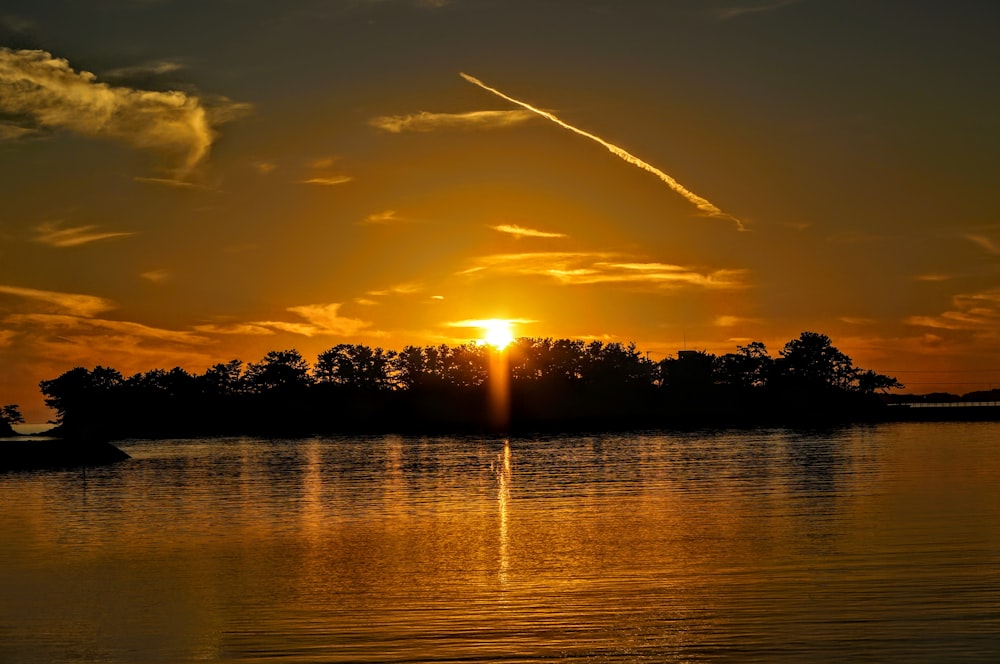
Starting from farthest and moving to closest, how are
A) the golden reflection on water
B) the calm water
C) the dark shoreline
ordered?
the dark shoreline < the golden reflection on water < the calm water

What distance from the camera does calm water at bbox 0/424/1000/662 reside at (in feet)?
81.9

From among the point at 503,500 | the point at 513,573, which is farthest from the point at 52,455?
the point at 513,573

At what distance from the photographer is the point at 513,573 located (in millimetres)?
35469

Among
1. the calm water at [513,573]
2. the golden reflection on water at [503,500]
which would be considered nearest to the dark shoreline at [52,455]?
the calm water at [513,573]

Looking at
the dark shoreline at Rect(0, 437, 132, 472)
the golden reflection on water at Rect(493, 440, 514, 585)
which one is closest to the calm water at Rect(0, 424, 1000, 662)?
the golden reflection on water at Rect(493, 440, 514, 585)

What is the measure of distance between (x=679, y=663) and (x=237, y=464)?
354 feet

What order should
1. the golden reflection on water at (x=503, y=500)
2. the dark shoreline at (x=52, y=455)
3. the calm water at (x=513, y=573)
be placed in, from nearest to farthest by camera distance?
1. the calm water at (x=513, y=573)
2. the golden reflection on water at (x=503, y=500)
3. the dark shoreline at (x=52, y=455)

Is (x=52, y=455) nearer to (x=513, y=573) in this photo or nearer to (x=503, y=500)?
(x=503, y=500)

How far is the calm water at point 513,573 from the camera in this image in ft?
81.9

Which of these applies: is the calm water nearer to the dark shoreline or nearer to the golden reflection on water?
the golden reflection on water

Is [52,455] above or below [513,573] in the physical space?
above

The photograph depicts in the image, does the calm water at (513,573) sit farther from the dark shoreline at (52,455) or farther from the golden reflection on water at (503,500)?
the dark shoreline at (52,455)

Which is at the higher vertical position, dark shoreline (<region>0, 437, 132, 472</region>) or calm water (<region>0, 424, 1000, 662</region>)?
dark shoreline (<region>0, 437, 132, 472</region>)

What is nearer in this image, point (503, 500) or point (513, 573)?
point (513, 573)
